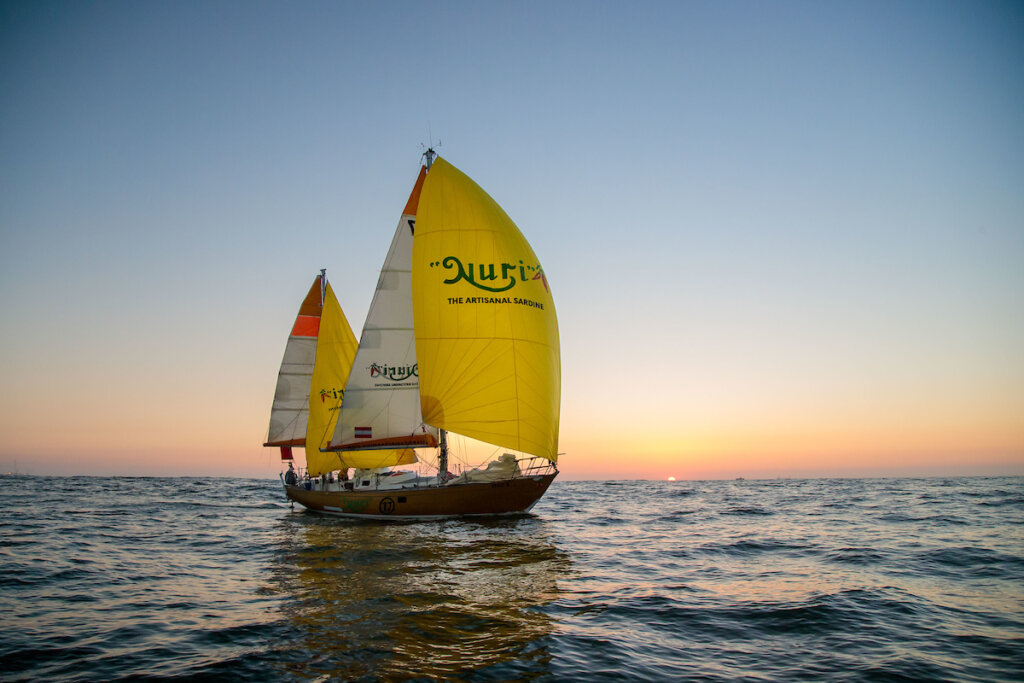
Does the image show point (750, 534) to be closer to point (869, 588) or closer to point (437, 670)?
point (869, 588)

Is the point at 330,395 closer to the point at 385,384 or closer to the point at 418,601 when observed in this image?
the point at 385,384

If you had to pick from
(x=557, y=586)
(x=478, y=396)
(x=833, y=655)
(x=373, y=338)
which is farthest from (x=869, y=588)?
(x=373, y=338)

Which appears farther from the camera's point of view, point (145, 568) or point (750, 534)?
point (750, 534)

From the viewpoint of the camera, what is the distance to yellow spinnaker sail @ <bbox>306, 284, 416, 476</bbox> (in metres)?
31.3

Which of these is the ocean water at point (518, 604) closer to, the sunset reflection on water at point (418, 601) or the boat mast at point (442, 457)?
the sunset reflection on water at point (418, 601)

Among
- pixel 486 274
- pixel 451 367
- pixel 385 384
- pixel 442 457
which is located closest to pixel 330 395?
pixel 385 384

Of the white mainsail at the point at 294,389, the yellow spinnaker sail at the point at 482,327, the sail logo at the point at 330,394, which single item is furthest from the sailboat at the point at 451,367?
the white mainsail at the point at 294,389

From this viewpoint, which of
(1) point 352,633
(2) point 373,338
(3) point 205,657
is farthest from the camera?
(2) point 373,338

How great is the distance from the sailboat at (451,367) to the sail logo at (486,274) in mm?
47

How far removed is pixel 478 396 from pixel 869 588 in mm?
14943

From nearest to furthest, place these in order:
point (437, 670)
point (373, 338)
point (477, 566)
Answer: point (437, 670) → point (477, 566) → point (373, 338)

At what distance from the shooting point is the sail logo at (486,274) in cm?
2498

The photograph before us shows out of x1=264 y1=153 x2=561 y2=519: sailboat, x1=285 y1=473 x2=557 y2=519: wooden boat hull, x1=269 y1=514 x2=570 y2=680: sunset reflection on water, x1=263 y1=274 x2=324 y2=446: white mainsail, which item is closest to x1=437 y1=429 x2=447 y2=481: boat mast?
x1=264 y1=153 x2=561 y2=519: sailboat

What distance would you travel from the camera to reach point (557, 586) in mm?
13375
